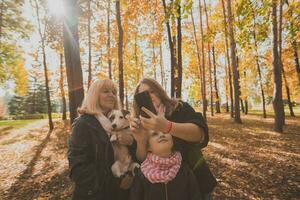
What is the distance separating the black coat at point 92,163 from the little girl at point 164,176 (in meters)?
0.42

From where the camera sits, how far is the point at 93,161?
10.5 ft

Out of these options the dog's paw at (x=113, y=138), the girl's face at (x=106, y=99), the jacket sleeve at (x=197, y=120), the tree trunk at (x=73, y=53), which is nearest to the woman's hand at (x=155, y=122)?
the jacket sleeve at (x=197, y=120)

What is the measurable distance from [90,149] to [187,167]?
1.11 meters

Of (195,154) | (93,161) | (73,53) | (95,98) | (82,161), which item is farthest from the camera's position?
(73,53)

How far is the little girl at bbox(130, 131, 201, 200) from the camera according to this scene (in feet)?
8.91

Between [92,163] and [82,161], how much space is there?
0.12 meters

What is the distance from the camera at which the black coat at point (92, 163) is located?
10.1ft

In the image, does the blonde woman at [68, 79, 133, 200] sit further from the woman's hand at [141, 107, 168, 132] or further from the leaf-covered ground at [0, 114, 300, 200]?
the leaf-covered ground at [0, 114, 300, 200]

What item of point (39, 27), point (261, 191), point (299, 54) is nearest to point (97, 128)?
point (261, 191)

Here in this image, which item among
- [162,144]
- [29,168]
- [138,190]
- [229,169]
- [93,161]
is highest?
[162,144]

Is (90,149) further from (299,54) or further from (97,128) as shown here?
(299,54)

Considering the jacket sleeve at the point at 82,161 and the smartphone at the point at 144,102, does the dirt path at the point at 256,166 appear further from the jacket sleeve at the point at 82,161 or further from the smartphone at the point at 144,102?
the smartphone at the point at 144,102

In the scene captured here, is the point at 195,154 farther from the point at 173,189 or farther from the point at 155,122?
the point at 155,122

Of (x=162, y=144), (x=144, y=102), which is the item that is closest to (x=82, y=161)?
(x=162, y=144)
